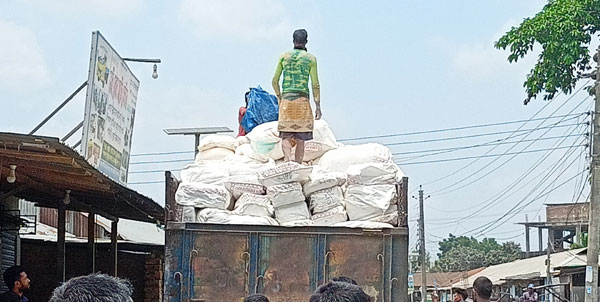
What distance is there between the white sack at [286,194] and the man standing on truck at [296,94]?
86 centimetres

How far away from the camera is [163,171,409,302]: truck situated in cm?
708

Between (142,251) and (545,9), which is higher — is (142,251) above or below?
below

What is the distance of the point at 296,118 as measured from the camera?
8.67 metres

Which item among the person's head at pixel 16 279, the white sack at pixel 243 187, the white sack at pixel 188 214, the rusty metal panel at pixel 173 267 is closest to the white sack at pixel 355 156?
the white sack at pixel 243 187

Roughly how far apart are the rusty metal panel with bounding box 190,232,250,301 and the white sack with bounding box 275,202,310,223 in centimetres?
61

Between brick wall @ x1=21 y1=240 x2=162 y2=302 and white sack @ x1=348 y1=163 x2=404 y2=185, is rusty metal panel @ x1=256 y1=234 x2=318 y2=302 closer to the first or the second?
white sack @ x1=348 y1=163 x2=404 y2=185

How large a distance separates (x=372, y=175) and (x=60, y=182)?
3135mm

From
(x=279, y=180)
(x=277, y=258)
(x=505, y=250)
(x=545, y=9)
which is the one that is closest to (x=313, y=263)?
(x=277, y=258)

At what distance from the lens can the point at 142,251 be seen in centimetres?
1697

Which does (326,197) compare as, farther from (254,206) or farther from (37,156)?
(37,156)

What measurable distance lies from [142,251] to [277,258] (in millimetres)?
10157

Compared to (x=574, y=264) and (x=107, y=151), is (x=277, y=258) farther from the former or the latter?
(x=574, y=264)

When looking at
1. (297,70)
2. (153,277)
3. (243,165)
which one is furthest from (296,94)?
(153,277)

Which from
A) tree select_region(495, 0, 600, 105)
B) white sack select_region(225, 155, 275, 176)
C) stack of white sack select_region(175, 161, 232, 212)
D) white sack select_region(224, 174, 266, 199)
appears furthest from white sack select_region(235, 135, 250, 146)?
tree select_region(495, 0, 600, 105)
